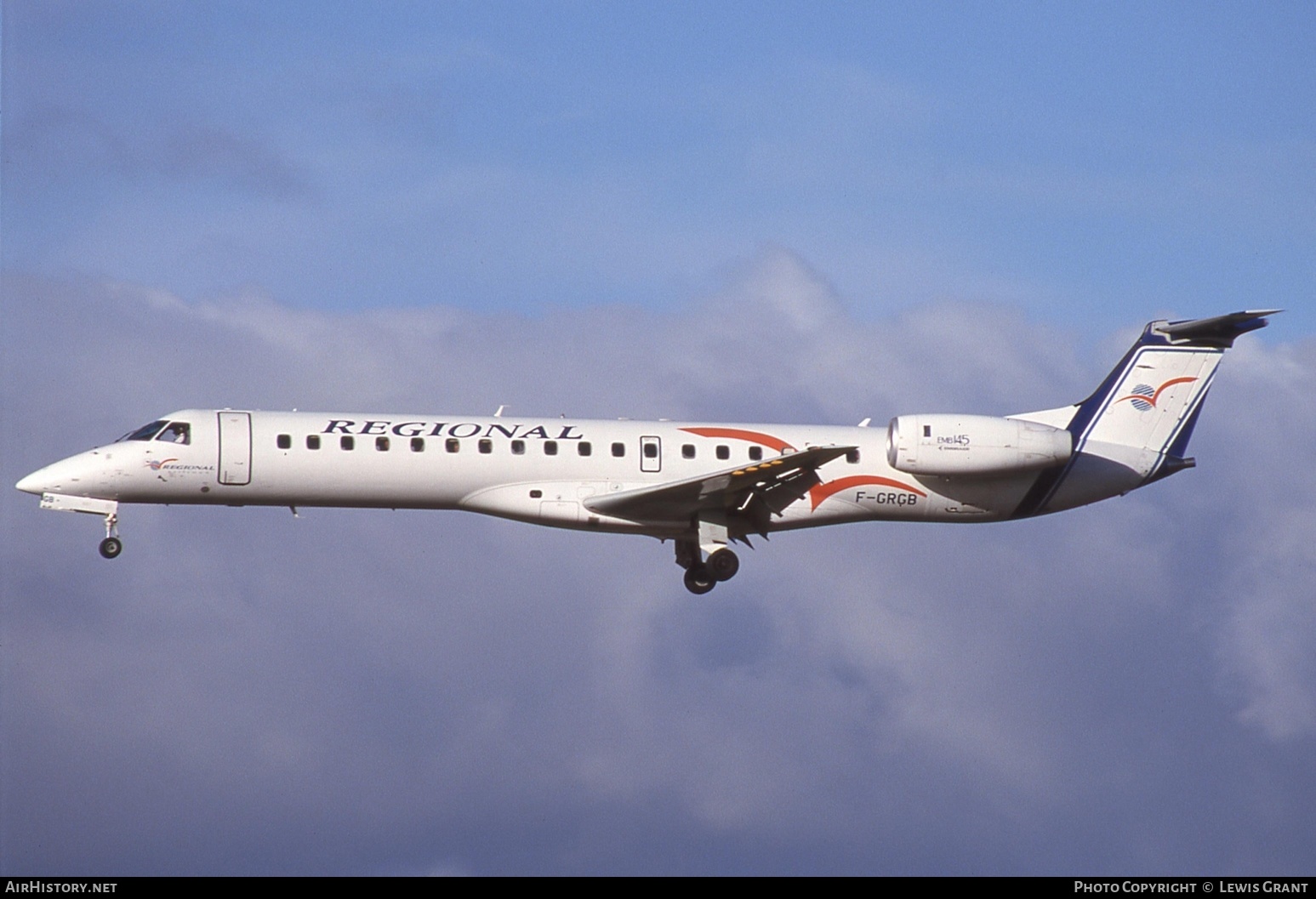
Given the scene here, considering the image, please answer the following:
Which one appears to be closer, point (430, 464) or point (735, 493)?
point (430, 464)

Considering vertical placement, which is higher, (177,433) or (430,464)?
(177,433)

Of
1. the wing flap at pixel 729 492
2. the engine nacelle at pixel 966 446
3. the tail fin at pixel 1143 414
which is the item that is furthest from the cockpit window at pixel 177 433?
the tail fin at pixel 1143 414

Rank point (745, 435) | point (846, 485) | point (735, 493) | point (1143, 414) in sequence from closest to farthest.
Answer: point (735, 493) → point (745, 435) → point (846, 485) → point (1143, 414)

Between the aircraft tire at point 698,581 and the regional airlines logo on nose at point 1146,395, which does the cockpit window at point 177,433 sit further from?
the regional airlines logo on nose at point 1146,395

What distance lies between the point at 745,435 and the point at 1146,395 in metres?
8.99

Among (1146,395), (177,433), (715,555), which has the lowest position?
(715,555)

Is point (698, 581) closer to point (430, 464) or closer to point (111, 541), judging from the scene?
point (430, 464)

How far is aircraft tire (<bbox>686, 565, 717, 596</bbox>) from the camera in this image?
37000mm

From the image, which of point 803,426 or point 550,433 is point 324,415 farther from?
point 803,426

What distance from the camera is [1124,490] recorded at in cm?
3906

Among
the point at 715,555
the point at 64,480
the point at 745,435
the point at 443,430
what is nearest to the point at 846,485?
the point at 745,435

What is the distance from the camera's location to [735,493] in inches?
1407

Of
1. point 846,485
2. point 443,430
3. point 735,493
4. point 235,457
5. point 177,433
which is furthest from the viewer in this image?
point 846,485

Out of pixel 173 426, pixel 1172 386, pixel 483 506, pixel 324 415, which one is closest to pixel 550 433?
pixel 483 506
